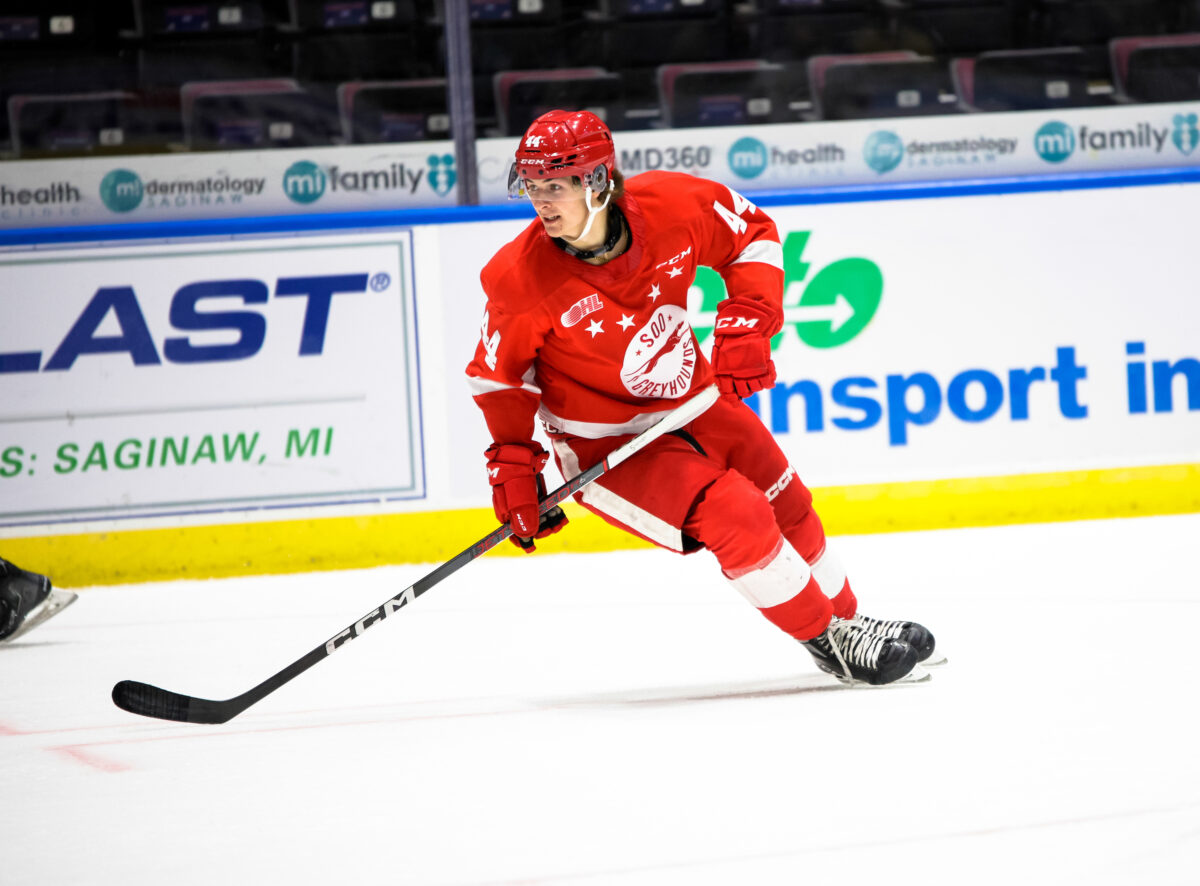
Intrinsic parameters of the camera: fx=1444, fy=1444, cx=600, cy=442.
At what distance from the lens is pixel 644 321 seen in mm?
2473

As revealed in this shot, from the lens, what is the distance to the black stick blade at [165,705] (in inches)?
97.0

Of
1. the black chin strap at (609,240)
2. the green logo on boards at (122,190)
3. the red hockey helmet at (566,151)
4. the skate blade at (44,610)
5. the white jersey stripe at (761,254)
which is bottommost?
the skate blade at (44,610)

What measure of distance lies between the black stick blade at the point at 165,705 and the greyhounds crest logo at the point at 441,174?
2191mm

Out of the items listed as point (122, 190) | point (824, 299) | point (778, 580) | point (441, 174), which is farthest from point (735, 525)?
point (122, 190)

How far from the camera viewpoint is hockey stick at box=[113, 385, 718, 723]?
2471mm

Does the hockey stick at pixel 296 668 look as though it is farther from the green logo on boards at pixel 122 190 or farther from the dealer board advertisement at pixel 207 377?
the green logo on boards at pixel 122 190

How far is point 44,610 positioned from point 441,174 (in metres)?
1.75

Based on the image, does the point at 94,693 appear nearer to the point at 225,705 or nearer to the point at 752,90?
the point at 225,705

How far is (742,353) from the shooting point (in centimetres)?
245

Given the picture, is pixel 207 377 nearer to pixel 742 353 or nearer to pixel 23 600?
pixel 23 600

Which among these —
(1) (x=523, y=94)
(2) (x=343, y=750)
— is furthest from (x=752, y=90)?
(2) (x=343, y=750)

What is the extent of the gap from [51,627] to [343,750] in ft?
5.43

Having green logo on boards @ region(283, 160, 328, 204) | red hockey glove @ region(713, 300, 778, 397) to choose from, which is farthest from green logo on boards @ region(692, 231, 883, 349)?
red hockey glove @ region(713, 300, 778, 397)

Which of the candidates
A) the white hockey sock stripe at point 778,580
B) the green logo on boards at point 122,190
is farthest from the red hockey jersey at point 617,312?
the green logo on boards at point 122,190
